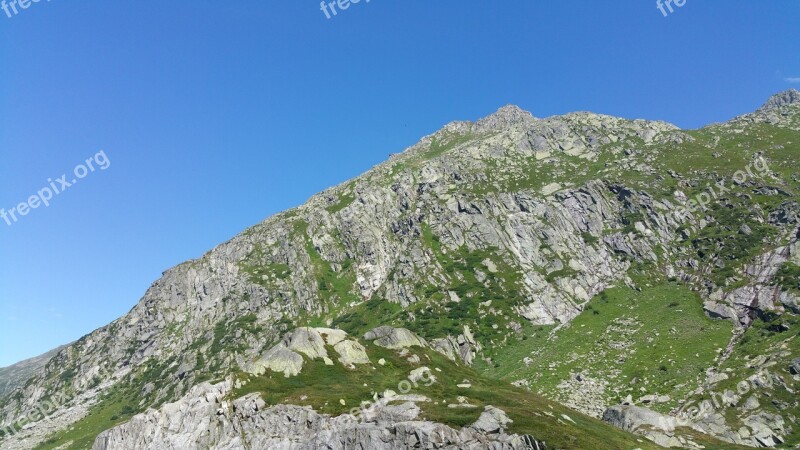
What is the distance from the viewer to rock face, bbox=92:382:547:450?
237ft

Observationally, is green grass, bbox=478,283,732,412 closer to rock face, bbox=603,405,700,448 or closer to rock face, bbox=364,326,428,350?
rock face, bbox=603,405,700,448

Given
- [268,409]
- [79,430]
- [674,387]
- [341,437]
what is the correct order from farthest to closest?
[79,430], [674,387], [268,409], [341,437]

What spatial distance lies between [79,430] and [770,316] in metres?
249

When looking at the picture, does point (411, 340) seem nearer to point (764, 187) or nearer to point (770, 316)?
point (770, 316)

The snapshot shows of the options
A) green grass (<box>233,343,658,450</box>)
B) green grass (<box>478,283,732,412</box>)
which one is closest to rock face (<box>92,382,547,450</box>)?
green grass (<box>233,343,658,450</box>)

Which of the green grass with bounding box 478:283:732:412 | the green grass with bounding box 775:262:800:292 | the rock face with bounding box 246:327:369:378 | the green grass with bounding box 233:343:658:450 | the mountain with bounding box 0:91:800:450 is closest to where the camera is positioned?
the green grass with bounding box 233:343:658:450

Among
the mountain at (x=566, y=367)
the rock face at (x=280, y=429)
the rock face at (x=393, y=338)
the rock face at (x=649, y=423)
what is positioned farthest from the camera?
the rock face at (x=393, y=338)

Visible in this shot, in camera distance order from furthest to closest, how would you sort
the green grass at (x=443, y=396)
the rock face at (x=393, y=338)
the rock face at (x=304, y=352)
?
the rock face at (x=393, y=338) < the rock face at (x=304, y=352) < the green grass at (x=443, y=396)

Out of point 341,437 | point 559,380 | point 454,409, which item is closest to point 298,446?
point 341,437

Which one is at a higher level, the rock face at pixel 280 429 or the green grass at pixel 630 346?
the rock face at pixel 280 429

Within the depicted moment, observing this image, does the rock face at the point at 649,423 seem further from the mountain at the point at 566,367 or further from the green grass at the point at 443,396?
the green grass at the point at 443,396

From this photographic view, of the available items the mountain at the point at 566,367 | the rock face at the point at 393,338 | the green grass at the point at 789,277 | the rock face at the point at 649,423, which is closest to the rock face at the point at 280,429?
the mountain at the point at 566,367

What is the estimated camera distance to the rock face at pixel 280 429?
72125 mm

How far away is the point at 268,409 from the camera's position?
8431 cm
